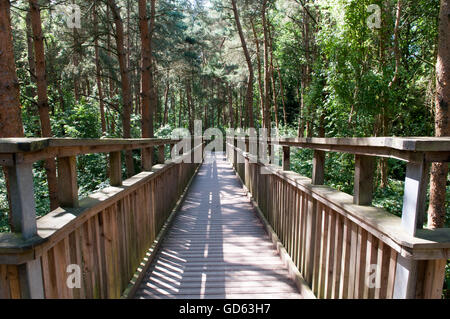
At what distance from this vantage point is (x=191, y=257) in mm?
3801

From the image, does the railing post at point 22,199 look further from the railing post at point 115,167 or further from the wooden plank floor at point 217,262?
the wooden plank floor at point 217,262

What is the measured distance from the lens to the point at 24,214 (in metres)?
1.29

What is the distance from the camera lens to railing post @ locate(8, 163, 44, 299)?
49.2 inches

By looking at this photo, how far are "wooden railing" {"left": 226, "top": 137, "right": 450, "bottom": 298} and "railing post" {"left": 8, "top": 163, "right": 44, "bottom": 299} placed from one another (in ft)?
5.54

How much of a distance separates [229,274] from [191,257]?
717 millimetres

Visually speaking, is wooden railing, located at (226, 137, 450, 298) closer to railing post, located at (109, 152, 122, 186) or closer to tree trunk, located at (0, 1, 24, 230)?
railing post, located at (109, 152, 122, 186)

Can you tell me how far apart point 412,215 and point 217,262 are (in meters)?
2.74

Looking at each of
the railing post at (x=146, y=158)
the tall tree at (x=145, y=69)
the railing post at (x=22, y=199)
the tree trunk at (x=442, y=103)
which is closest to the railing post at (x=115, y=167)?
the railing post at (x=146, y=158)

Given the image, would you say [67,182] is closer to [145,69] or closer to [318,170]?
[318,170]

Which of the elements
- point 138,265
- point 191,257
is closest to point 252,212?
point 191,257

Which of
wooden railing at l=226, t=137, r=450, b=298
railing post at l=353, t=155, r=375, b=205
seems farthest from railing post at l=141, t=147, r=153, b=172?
railing post at l=353, t=155, r=375, b=205

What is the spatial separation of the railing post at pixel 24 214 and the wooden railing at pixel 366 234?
1688 millimetres

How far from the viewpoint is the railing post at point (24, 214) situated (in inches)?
49.2
